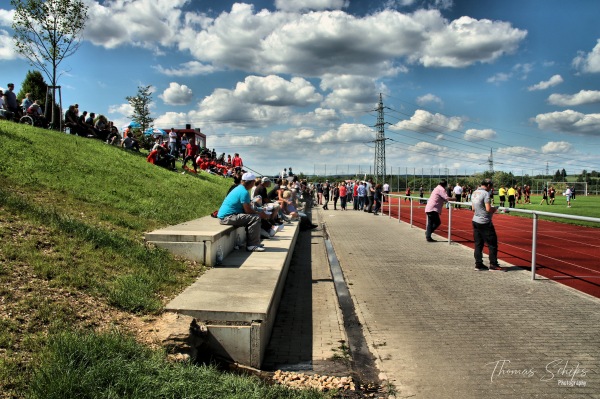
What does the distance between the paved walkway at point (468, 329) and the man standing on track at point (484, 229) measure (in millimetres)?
367

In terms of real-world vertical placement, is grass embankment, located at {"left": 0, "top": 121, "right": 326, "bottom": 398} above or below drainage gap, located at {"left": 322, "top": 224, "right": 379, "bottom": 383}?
above

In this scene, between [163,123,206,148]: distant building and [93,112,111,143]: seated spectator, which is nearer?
[93,112,111,143]: seated spectator

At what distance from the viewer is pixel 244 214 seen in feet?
27.9

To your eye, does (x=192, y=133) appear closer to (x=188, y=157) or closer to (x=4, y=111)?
(x=188, y=157)

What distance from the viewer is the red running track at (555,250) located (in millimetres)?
8406

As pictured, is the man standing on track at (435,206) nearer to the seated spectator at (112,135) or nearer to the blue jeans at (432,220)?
the blue jeans at (432,220)

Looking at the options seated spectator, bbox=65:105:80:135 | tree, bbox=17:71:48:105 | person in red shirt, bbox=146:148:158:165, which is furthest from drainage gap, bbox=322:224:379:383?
tree, bbox=17:71:48:105

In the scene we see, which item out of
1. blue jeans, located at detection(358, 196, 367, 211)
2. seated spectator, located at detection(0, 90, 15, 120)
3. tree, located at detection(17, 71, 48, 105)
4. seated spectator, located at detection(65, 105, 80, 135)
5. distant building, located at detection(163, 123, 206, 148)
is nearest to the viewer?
seated spectator, located at detection(0, 90, 15, 120)

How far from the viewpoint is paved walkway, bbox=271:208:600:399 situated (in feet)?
13.1

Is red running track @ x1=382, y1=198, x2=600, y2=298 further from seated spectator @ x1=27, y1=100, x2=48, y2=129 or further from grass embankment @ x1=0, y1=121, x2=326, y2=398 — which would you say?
seated spectator @ x1=27, y1=100, x2=48, y2=129

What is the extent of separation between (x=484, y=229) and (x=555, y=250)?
4.10 meters

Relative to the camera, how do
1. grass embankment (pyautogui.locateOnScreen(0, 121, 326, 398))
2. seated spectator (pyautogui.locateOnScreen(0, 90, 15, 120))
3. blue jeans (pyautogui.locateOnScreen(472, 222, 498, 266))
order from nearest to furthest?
grass embankment (pyautogui.locateOnScreen(0, 121, 326, 398))
blue jeans (pyautogui.locateOnScreen(472, 222, 498, 266))
seated spectator (pyautogui.locateOnScreen(0, 90, 15, 120))

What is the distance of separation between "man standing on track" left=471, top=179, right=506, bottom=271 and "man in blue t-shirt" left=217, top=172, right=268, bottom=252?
439cm

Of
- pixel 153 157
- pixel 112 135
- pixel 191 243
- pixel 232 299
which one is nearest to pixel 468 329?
pixel 232 299
